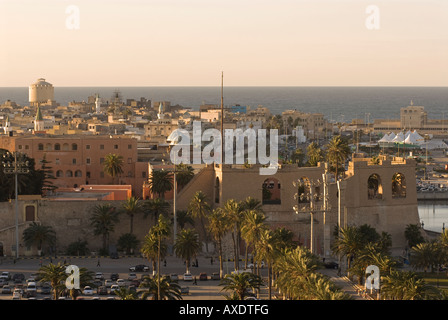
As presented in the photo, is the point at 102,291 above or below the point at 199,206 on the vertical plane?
below

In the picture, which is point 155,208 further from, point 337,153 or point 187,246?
point 337,153

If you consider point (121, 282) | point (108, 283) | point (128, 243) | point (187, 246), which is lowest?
point (108, 283)

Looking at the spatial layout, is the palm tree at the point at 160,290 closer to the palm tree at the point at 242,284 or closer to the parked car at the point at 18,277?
the palm tree at the point at 242,284

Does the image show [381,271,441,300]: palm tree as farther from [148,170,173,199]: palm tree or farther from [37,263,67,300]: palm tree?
[148,170,173,199]: palm tree

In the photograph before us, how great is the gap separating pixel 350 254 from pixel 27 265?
15413 millimetres

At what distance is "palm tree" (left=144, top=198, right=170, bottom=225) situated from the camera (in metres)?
47.8

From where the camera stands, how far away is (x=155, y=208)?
47781mm

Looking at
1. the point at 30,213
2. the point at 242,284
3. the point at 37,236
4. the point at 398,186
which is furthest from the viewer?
the point at 398,186

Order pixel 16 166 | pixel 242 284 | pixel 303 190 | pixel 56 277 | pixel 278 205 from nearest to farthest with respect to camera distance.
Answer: pixel 242 284
pixel 56 277
pixel 16 166
pixel 278 205
pixel 303 190

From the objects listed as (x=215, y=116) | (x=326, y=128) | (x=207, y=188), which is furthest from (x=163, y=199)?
(x=326, y=128)

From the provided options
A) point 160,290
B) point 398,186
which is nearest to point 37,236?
point 160,290

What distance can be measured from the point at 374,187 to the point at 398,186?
1.40 m

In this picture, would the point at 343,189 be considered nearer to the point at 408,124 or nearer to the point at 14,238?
the point at 14,238

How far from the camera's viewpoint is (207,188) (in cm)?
4969
